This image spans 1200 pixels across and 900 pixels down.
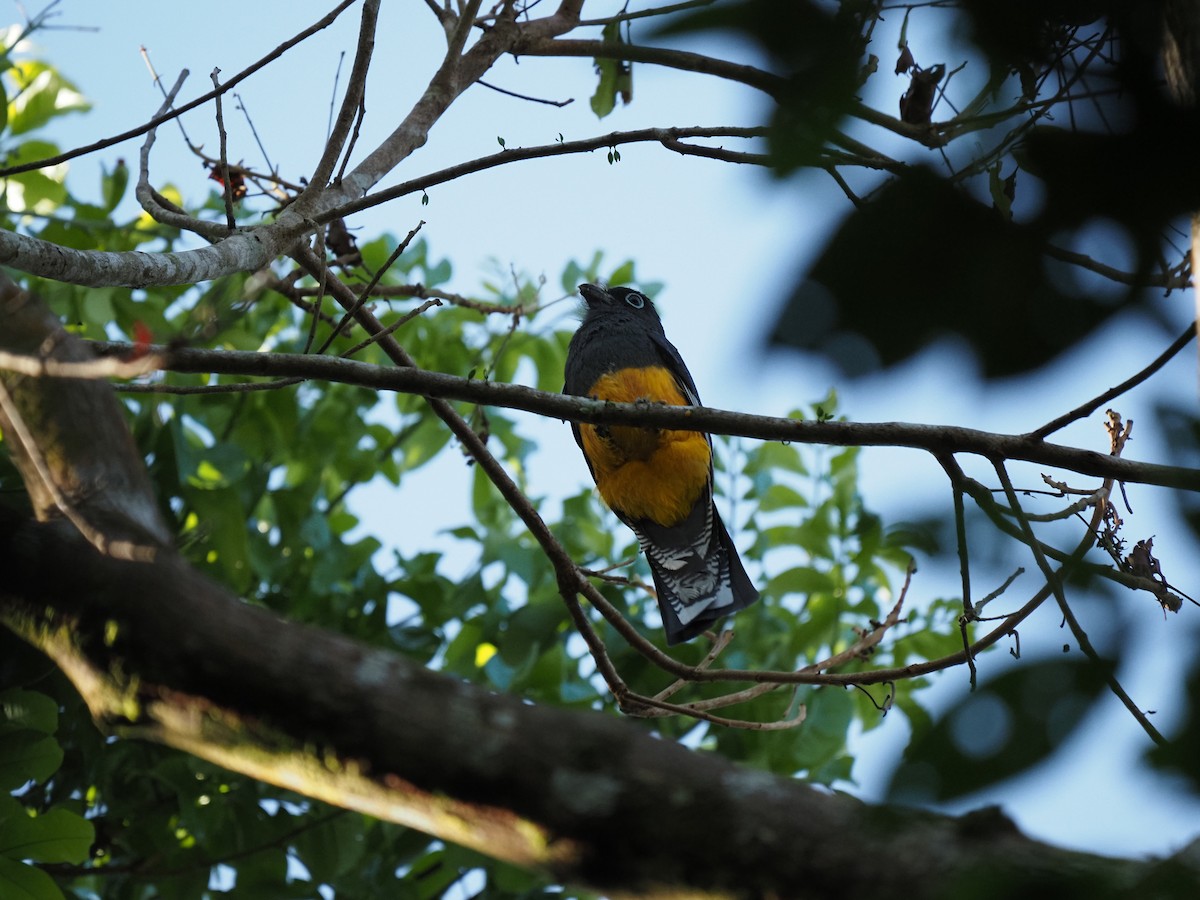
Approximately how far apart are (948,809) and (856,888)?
10.9 inches

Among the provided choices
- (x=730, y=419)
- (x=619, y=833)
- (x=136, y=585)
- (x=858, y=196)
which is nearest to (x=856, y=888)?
(x=619, y=833)

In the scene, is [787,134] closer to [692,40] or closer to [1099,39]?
[692,40]

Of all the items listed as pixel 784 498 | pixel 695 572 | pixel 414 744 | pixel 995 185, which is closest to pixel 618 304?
pixel 784 498

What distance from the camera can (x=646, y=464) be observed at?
4902 millimetres

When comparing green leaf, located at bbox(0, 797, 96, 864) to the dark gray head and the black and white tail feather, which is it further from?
the dark gray head

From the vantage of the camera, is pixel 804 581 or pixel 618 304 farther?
pixel 618 304

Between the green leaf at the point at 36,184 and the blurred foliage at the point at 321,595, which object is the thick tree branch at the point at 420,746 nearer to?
the blurred foliage at the point at 321,595

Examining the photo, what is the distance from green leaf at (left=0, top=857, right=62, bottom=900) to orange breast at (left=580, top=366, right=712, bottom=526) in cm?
276

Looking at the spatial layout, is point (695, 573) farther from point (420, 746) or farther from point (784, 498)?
point (420, 746)

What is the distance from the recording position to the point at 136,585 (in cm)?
118

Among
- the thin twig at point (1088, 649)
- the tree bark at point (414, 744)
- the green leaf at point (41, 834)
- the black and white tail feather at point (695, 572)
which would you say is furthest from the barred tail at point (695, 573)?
the thin twig at point (1088, 649)

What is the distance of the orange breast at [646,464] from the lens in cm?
485

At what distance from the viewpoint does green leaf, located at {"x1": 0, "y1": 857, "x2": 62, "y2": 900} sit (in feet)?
8.43

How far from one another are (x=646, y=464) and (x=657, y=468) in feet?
0.18
